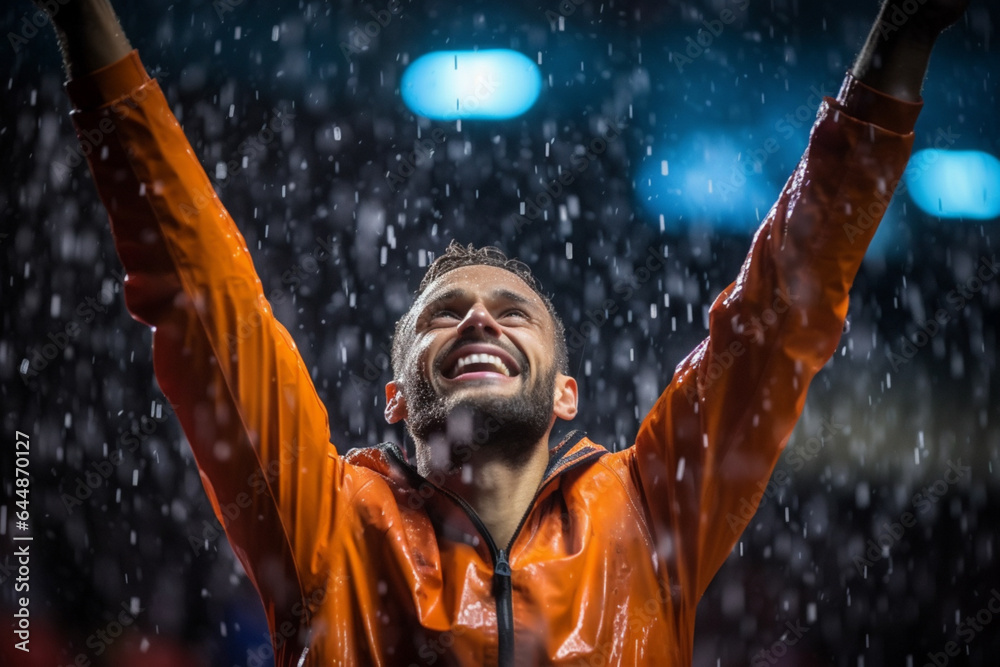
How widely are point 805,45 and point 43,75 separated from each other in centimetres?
355

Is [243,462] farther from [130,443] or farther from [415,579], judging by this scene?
[130,443]

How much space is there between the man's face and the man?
0.07 feet

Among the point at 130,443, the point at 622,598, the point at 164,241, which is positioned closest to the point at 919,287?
the point at 622,598

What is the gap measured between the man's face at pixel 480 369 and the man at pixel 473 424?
0.02 metres

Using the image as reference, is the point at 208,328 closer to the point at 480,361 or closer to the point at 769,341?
the point at 480,361

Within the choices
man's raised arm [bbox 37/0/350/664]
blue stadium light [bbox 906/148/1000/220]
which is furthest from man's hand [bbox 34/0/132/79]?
blue stadium light [bbox 906/148/1000/220]

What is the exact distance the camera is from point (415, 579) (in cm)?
152

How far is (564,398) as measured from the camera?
213 cm

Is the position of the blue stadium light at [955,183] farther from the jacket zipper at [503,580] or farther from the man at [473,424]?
the jacket zipper at [503,580]

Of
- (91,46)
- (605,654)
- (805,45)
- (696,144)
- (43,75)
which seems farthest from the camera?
(696,144)

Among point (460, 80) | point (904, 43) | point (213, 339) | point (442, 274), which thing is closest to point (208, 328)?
point (213, 339)

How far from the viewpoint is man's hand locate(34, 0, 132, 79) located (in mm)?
1311

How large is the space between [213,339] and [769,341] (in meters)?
1.10

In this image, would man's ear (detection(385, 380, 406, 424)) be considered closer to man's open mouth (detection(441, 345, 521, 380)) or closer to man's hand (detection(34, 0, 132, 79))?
man's open mouth (detection(441, 345, 521, 380))
